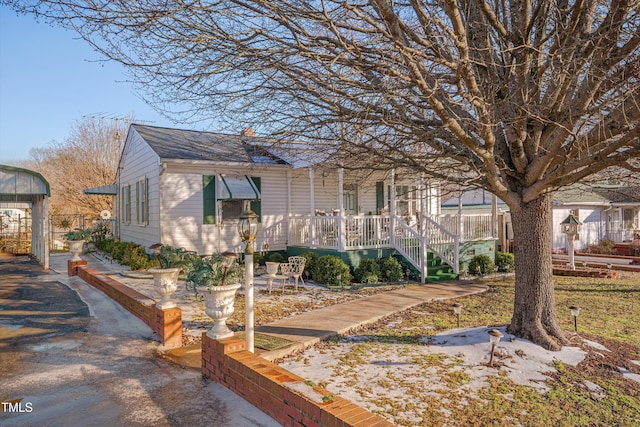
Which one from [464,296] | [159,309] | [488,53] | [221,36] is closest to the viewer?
[221,36]

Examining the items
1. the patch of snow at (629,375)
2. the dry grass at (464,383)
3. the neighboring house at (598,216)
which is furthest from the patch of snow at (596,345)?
the neighboring house at (598,216)

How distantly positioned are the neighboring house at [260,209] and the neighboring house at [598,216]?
11850 mm

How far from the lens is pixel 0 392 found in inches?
163

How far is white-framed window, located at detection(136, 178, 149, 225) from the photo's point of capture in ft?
45.4

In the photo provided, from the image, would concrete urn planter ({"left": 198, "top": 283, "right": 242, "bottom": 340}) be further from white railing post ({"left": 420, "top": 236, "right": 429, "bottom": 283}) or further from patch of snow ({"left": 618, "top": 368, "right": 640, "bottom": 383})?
white railing post ({"left": 420, "top": 236, "right": 429, "bottom": 283})

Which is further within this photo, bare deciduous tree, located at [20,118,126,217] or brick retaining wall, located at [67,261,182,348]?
bare deciduous tree, located at [20,118,126,217]

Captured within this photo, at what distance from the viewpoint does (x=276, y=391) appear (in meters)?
3.47

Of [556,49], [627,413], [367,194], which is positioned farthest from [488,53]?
[367,194]

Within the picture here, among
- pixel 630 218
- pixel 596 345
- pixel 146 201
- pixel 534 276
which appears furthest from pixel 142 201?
pixel 630 218

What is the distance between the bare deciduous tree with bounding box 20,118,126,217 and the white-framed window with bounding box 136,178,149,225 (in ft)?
45.3

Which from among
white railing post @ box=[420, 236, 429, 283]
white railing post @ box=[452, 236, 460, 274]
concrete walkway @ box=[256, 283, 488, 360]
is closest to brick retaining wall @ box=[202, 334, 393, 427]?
concrete walkway @ box=[256, 283, 488, 360]

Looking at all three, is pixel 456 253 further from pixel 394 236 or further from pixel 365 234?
pixel 365 234

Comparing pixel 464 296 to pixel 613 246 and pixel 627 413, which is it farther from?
pixel 613 246

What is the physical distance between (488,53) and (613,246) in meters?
20.7
